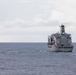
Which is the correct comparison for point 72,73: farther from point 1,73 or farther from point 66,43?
point 66,43

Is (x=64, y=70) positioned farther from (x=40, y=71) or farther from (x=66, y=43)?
(x=66, y=43)

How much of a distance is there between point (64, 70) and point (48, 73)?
27.9 feet

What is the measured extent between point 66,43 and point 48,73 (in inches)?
3721

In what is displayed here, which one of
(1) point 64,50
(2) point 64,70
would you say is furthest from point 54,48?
(2) point 64,70

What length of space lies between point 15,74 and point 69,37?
338 feet

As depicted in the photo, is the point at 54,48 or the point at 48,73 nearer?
the point at 48,73

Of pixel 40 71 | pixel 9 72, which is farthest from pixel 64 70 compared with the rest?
pixel 9 72

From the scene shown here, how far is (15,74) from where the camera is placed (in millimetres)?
95812

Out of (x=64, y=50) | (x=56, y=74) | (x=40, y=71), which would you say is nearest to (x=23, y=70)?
(x=40, y=71)

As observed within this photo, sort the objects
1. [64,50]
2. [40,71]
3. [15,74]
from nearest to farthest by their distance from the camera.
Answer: [15,74], [40,71], [64,50]

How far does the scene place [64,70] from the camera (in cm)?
10588

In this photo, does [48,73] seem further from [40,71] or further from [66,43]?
[66,43]

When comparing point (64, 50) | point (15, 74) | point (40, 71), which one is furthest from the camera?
point (64, 50)

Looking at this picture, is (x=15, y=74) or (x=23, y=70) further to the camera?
(x=23, y=70)
